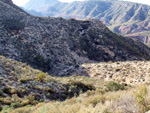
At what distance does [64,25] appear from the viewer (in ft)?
125

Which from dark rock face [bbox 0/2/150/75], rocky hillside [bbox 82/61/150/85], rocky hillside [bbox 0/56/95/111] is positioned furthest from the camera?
dark rock face [bbox 0/2/150/75]

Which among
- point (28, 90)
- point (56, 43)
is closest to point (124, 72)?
point (28, 90)

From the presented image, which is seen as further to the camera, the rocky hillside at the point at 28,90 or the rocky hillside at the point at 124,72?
the rocky hillside at the point at 124,72

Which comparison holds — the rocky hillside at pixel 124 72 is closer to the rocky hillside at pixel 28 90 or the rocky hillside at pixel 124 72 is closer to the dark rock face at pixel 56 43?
the dark rock face at pixel 56 43

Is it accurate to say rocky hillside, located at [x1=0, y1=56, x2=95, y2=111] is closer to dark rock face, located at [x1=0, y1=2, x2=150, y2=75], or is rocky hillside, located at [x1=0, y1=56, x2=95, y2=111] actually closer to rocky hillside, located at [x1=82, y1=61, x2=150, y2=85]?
rocky hillside, located at [x1=82, y1=61, x2=150, y2=85]

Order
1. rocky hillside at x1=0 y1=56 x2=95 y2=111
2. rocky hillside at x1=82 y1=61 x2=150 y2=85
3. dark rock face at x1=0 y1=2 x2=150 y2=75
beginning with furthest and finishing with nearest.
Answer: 1. dark rock face at x1=0 y1=2 x2=150 y2=75
2. rocky hillside at x1=82 y1=61 x2=150 y2=85
3. rocky hillside at x1=0 y1=56 x2=95 y2=111

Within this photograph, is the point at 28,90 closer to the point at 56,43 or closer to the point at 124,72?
the point at 124,72

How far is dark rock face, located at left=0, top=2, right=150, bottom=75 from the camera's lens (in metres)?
24.5

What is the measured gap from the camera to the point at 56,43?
31172mm

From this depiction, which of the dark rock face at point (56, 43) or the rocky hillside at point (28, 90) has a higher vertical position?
the dark rock face at point (56, 43)

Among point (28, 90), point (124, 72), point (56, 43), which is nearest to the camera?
point (28, 90)

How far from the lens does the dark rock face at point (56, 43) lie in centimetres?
2445

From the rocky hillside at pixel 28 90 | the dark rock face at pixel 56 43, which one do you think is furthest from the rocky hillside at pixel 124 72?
the rocky hillside at pixel 28 90

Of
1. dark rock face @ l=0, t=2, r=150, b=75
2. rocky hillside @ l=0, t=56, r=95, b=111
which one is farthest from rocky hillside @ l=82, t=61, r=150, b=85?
rocky hillside @ l=0, t=56, r=95, b=111
